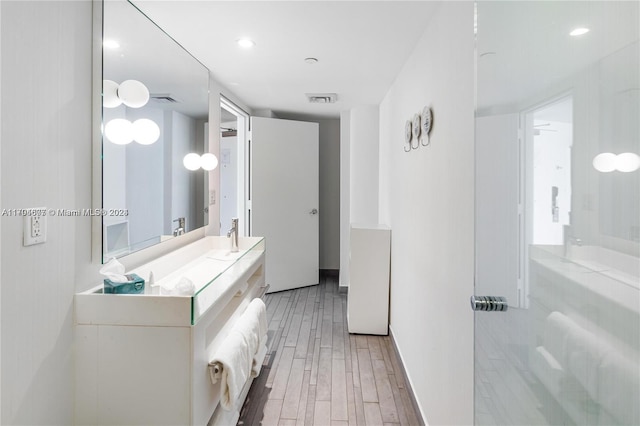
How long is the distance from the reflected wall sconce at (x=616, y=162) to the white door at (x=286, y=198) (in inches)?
153

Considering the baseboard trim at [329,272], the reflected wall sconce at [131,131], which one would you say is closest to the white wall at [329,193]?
the baseboard trim at [329,272]

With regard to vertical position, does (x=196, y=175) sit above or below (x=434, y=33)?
below

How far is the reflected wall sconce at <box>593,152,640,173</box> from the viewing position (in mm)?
494

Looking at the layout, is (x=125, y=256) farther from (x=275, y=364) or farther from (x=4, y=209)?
(x=275, y=364)

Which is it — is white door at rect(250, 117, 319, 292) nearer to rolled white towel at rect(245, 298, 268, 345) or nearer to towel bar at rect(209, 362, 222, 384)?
rolled white towel at rect(245, 298, 268, 345)

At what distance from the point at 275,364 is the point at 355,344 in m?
0.70

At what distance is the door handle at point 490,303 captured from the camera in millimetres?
887

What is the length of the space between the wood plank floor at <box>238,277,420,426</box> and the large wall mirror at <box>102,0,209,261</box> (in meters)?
1.14

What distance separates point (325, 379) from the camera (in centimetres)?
244

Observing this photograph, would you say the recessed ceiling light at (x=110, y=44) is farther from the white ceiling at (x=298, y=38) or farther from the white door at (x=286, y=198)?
the white door at (x=286, y=198)

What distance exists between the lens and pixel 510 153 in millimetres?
846

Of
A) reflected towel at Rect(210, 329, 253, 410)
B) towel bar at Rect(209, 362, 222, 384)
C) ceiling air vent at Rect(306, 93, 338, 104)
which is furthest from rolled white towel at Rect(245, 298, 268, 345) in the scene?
ceiling air vent at Rect(306, 93, 338, 104)

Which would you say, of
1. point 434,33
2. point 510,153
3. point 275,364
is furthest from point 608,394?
point 275,364

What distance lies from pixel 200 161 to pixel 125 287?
1353mm
